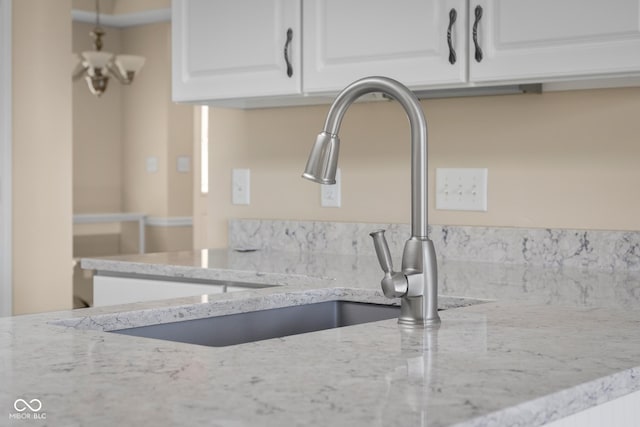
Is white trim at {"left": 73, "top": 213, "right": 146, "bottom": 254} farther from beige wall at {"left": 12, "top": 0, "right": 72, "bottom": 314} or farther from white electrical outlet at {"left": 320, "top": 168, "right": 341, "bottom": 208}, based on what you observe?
white electrical outlet at {"left": 320, "top": 168, "right": 341, "bottom": 208}

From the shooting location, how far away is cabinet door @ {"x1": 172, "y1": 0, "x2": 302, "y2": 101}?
253 centimetres

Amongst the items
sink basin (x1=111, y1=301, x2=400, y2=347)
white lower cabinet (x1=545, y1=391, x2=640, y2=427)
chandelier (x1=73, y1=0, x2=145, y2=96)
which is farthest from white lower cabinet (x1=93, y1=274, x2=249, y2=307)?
chandelier (x1=73, y1=0, x2=145, y2=96)

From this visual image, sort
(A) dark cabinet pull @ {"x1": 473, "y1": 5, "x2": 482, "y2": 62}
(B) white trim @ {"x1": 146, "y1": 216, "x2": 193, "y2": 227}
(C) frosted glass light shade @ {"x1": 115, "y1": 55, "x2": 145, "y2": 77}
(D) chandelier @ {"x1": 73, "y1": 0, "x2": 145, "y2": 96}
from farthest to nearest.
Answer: (B) white trim @ {"x1": 146, "y1": 216, "x2": 193, "y2": 227} < (C) frosted glass light shade @ {"x1": 115, "y1": 55, "x2": 145, "y2": 77} < (D) chandelier @ {"x1": 73, "y1": 0, "x2": 145, "y2": 96} < (A) dark cabinet pull @ {"x1": 473, "y1": 5, "x2": 482, "y2": 62}

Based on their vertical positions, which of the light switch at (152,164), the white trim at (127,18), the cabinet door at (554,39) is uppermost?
the white trim at (127,18)

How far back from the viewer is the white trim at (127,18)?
707cm

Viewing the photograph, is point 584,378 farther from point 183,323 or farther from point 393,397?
point 183,323

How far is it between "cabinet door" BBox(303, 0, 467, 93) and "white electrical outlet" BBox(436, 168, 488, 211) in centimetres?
36

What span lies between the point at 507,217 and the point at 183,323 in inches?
44.0

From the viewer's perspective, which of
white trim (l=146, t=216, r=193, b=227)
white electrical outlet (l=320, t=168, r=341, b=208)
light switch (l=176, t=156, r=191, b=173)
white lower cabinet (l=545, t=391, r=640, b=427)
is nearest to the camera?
white lower cabinet (l=545, t=391, r=640, b=427)

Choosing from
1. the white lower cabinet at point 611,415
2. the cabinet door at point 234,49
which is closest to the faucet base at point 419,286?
the white lower cabinet at point 611,415

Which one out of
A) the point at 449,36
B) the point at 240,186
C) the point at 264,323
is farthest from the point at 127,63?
the point at 264,323

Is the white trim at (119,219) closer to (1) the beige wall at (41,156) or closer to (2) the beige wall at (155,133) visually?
(2) the beige wall at (155,133)

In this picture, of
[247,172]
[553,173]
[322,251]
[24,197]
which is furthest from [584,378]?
[24,197]

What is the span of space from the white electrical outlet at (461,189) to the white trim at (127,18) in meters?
4.79
